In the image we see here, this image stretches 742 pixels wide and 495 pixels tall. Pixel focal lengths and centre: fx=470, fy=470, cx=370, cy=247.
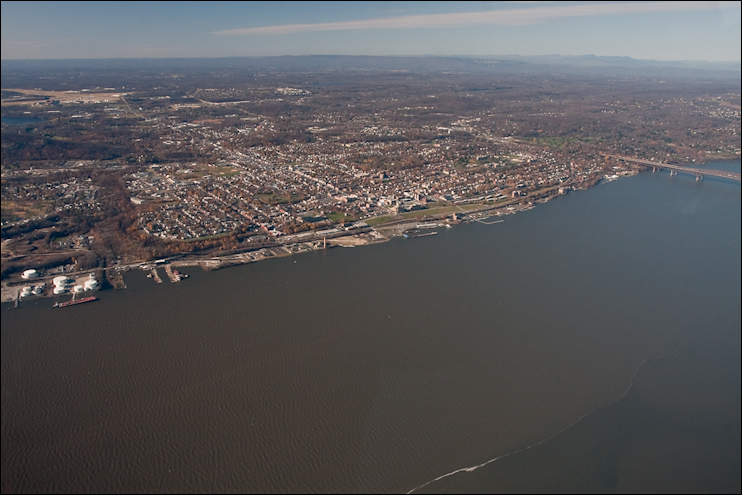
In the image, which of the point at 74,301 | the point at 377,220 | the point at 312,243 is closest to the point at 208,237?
the point at 312,243

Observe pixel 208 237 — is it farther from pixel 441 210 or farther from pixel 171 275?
pixel 441 210

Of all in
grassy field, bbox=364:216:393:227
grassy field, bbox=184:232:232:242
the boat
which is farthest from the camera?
grassy field, bbox=364:216:393:227

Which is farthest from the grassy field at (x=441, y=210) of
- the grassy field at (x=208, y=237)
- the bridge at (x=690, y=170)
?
the bridge at (x=690, y=170)

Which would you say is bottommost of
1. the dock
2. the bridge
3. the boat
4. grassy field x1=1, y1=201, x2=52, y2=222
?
the boat

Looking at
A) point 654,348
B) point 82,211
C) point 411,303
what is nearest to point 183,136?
point 82,211

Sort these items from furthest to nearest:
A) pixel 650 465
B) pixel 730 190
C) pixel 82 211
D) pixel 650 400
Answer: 1. pixel 730 190
2. pixel 82 211
3. pixel 650 400
4. pixel 650 465

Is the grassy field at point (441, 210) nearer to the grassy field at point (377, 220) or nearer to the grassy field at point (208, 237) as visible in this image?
the grassy field at point (377, 220)

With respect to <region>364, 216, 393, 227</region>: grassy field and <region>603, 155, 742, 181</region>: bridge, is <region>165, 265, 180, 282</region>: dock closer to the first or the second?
<region>364, 216, 393, 227</region>: grassy field

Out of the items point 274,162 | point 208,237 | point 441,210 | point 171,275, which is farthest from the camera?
point 274,162

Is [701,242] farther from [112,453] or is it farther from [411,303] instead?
[112,453]

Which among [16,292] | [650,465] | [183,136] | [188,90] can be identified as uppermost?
[188,90]

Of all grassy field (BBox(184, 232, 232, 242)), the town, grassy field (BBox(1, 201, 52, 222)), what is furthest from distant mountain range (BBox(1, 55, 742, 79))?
grassy field (BBox(184, 232, 232, 242))
